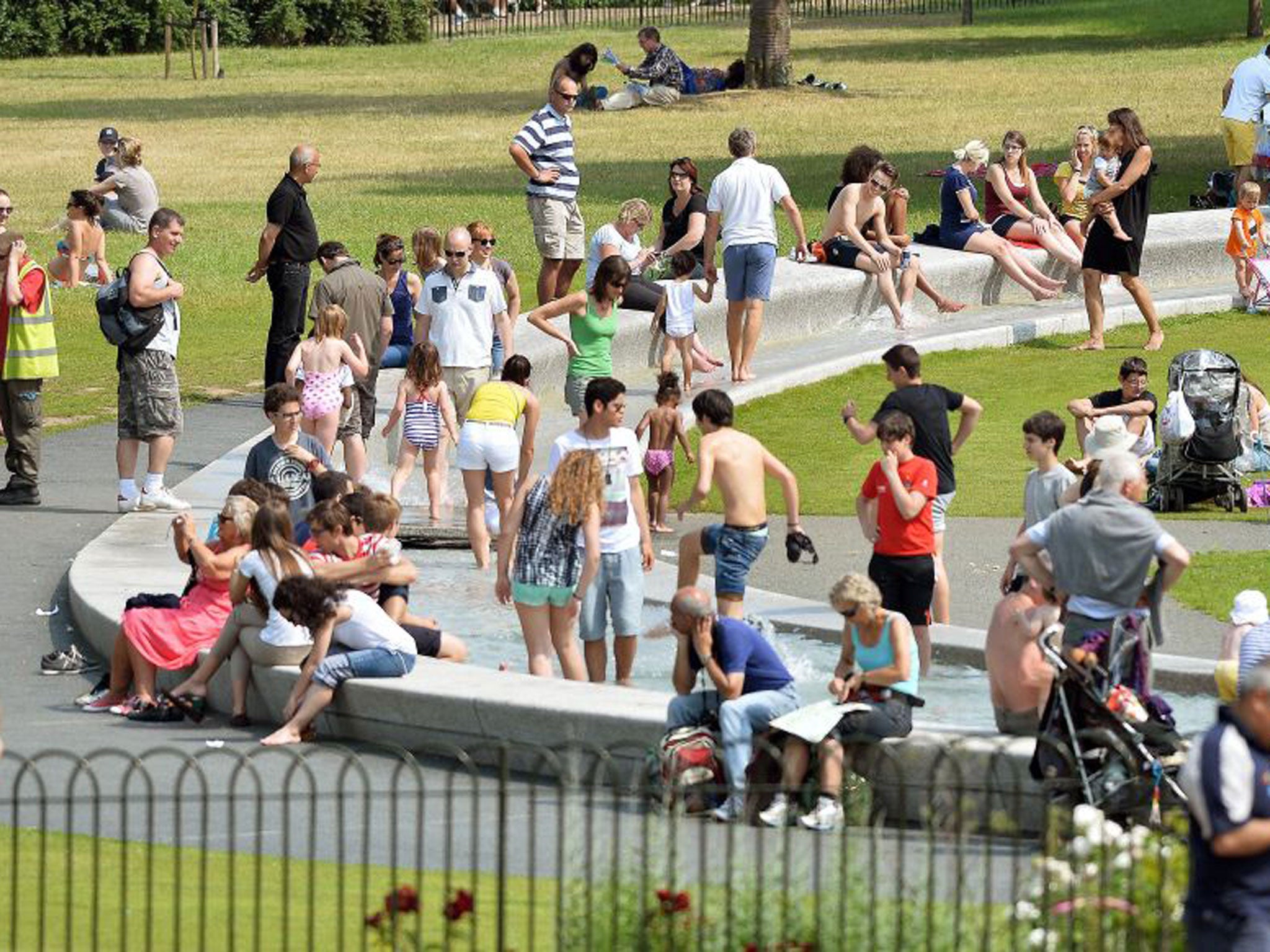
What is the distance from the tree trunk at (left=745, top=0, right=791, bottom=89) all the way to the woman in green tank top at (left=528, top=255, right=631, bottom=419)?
1139 inches

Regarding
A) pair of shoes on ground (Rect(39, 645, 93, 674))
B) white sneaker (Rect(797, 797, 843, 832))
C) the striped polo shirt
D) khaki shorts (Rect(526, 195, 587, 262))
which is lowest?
pair of shoes on ground (Rect(39, 645, 93, 674))

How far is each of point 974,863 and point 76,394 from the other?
12702 mm

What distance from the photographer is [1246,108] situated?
26547mm

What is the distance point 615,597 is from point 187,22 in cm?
4950

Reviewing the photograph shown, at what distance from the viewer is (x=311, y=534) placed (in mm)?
12727

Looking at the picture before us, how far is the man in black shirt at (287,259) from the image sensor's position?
18.2 m

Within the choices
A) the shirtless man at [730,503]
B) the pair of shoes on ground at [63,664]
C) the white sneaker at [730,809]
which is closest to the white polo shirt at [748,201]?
the shirtless man at [730,503]

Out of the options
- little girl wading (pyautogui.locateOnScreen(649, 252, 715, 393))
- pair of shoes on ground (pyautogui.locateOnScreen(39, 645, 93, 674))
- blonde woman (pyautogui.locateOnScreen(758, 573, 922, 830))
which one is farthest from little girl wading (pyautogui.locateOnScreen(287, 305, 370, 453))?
blonde woman (pyautogui.locateOnScreen(758, 573, 922, 830))

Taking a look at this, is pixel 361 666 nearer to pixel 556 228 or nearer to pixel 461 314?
pixel 461 314

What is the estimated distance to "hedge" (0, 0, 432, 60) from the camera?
198ft

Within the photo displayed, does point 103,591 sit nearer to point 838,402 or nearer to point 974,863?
point 974,863

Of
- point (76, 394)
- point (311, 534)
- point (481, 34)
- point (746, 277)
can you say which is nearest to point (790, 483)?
point (311, 534)

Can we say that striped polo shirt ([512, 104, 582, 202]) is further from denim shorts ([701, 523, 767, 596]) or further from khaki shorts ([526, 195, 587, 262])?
denim shorts ([701, 523, 767, 596])

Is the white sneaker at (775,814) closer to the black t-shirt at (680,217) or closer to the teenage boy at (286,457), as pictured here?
the teenage boy at (286,457)
